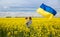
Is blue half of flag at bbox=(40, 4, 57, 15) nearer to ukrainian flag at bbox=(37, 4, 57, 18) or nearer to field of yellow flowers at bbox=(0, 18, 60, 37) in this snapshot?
ukrainian flag at bbox=(37, 4, 57, 18)

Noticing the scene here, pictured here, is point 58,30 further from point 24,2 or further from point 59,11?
point 24,2

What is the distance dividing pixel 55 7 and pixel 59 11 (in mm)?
84

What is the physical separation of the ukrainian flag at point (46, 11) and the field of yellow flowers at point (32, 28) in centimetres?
8

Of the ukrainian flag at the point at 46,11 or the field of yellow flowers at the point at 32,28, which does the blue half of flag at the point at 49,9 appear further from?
the field of yellow flowers at the point at 32,28

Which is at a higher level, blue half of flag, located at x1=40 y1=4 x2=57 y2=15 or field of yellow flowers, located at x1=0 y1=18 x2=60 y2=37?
blue half of flag, located at x1=40 y1=4 x2=57 y2=15

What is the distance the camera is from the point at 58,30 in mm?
2510

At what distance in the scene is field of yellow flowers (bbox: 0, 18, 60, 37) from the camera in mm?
2443

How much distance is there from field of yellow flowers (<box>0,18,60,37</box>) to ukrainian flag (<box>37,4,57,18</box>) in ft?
0.26

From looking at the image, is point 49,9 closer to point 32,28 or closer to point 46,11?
point 46,11

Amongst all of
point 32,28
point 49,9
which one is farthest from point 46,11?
point 32,28

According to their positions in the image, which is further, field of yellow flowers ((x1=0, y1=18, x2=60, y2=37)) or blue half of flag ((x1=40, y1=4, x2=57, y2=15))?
Answer: blue half of flag ((x1=40, y1=4, x2=57, y2=15))

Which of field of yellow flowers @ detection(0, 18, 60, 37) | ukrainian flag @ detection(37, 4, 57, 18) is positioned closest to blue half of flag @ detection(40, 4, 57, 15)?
ukrainian flag @ detection(37, 4, 57, 18)

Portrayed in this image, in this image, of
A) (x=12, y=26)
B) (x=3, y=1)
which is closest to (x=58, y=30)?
(x=12, y=26)

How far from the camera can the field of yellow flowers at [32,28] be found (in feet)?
8.02
